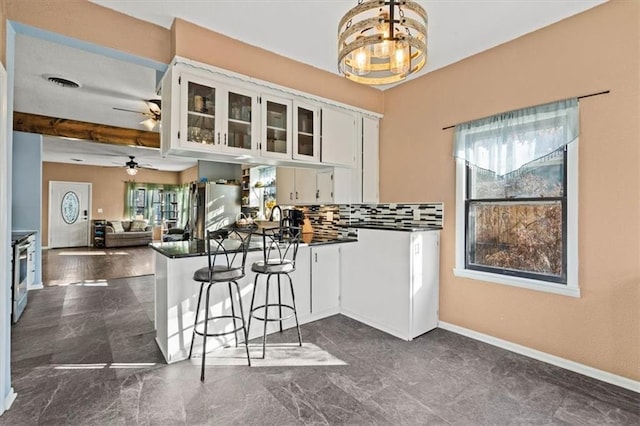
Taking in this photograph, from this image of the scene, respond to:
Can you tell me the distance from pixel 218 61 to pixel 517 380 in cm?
357

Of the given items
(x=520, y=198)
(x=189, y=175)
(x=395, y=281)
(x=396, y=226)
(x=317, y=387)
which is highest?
(x=189, y=175)

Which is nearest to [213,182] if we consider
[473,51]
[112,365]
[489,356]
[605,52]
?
[112,365]

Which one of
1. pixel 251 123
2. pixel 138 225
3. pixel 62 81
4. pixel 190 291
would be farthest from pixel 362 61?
pixel 138 225

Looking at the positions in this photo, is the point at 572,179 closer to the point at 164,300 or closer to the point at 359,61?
the point at 359,61

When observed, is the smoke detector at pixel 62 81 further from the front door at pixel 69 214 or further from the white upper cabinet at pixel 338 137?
the front door at pixel 69 214

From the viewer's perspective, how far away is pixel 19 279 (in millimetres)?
3605

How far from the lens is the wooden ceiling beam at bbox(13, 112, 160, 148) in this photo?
487 cm

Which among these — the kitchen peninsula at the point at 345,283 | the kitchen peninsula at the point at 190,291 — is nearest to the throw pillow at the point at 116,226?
the kitchen peninsula at the point at 345,283

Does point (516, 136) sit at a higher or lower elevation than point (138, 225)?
higher

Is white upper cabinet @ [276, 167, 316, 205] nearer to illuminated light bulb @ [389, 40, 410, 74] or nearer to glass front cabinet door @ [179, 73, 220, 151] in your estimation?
glass front cabinet door @ [179, 73, 220, 151]

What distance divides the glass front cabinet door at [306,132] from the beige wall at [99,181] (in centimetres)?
949

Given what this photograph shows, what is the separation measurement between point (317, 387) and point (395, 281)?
134cm

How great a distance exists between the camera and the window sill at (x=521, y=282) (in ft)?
8.21

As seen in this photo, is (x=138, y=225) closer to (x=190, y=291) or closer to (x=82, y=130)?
(x=82, y=130)
